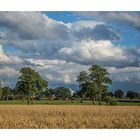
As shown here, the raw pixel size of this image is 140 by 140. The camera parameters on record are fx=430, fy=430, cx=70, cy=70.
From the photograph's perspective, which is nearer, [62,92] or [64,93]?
[62,92]

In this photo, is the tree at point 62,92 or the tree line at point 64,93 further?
the tree line at point 64,93

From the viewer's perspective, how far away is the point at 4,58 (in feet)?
42.1

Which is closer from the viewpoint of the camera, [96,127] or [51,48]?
[96,127]

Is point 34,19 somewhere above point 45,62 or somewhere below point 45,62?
above

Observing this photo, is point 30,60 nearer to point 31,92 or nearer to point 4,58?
point 4,58

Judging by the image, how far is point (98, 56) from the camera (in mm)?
13141

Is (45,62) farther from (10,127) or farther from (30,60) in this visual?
(10,127)

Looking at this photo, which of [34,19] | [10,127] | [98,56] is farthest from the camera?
[98,56]

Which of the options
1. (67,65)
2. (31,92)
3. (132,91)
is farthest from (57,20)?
(31,92)

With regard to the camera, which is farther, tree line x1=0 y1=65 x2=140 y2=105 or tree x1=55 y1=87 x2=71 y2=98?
tree line x1=0 y1=65 x2=140 y2=105
